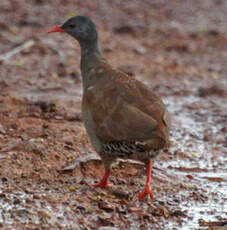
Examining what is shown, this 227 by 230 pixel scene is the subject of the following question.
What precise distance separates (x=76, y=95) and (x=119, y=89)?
3.75 metres

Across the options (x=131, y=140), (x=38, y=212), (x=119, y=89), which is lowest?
(x=38, y=212)

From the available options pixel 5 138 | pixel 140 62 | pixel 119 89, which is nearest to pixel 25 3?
pixel 140 62

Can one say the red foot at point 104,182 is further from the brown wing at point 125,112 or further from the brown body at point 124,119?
the brown wing at point 125,112

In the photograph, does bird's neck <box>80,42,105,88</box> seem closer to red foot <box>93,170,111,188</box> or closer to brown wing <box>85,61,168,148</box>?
brown wing <box>85,61,168,148</box>

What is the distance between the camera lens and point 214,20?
16.9m

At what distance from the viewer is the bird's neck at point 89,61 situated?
6.14 m

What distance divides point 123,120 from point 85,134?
196 centimetres

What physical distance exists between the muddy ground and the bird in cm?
46

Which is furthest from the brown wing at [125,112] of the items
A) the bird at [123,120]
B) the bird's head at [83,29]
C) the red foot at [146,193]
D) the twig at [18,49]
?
the twig at [18,49]

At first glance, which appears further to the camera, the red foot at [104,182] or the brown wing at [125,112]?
the red foot at [104,182]

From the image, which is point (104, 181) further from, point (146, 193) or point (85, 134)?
point (85, 134)

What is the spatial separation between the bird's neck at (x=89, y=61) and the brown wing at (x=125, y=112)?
0.83ft

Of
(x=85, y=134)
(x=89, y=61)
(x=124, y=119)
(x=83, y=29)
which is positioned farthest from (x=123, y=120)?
(x=85, y=134)

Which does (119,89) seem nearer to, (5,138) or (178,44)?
(5,138)
